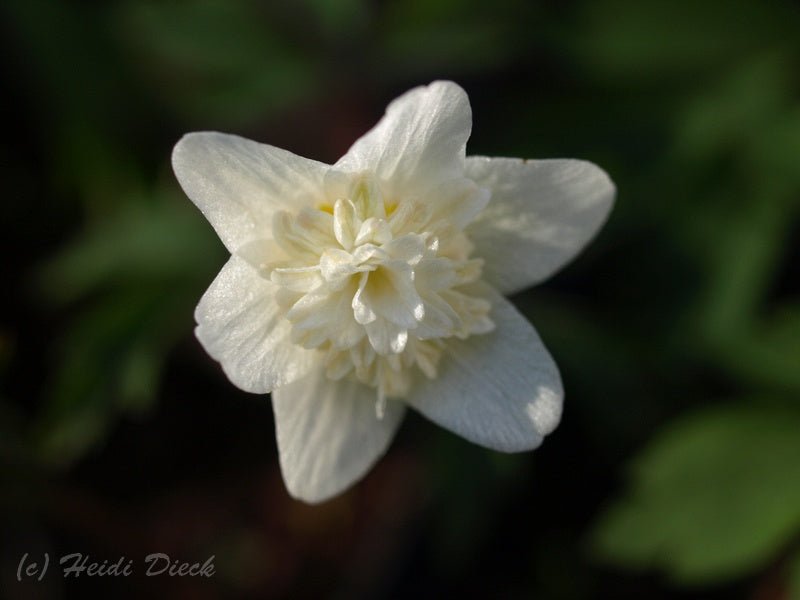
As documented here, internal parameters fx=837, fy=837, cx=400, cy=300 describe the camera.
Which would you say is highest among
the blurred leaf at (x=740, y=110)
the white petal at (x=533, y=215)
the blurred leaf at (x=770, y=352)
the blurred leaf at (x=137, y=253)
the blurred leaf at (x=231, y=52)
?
the blurred leaf at (x=231, y=52)

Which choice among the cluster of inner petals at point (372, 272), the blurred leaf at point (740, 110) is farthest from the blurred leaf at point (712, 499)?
the cluster of inner petals at point (372, 272)

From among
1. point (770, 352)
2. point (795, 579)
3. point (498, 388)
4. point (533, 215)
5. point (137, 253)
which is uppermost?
point (533, 215)

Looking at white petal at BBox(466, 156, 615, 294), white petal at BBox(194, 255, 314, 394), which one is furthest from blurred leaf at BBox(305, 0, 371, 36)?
white petal at BBox(194, 255, 314, 394)

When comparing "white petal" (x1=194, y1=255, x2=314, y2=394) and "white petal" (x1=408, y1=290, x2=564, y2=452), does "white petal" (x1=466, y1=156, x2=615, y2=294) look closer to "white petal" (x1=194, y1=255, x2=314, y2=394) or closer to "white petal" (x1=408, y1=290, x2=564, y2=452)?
"white petal" (x1=408, y1=290, x2=564, y2=452)

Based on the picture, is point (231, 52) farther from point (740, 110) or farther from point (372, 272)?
point (740, 110)

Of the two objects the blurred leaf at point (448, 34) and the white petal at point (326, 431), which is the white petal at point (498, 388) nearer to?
the white petal at point (326, 431)

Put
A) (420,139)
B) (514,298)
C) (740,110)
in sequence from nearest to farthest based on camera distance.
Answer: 1. (420,139)
2. (514,298)
3. (740,110)

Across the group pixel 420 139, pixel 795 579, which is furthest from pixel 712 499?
pixel 420 139
